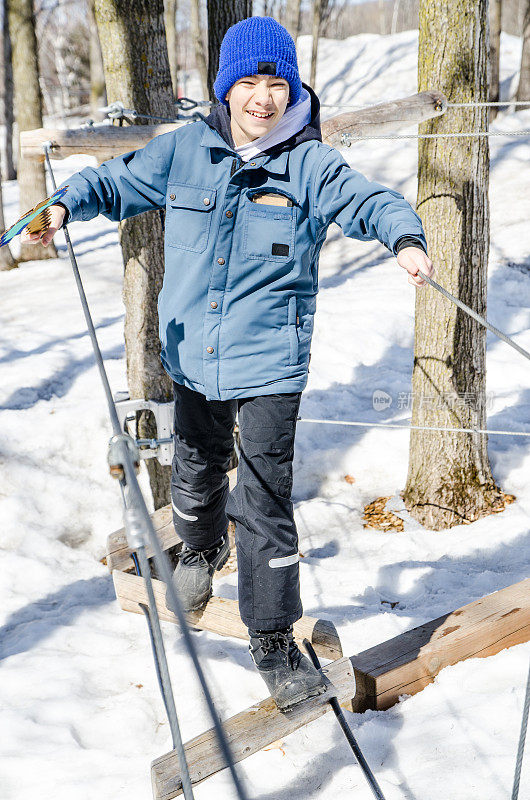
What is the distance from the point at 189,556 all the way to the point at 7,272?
800cm

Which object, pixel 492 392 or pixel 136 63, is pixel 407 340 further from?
pixel 136 63

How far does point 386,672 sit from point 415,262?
1612 mm

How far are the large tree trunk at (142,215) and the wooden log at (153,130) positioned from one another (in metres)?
0.31

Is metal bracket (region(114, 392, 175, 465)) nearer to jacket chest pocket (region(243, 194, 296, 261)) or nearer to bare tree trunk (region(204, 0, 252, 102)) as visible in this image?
jacket chest pocket (region(243, 194, 296, 261))

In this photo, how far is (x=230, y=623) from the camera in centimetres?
288

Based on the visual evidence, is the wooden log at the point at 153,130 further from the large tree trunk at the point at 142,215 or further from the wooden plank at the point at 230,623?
the wooden plank at the point at 230,623

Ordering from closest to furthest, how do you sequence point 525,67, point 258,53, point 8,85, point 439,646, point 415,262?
1. point 415,262
2. point 258,53
3. point 439,646
4. point 8,85
5. point 525,67

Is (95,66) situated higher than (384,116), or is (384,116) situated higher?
(95,66)

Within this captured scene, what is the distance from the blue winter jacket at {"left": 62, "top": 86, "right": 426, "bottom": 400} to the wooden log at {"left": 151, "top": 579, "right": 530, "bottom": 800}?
3.51 ft

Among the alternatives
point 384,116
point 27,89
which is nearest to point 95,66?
point 27,89

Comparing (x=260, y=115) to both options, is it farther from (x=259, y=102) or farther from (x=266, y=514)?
(x=266, y=514)

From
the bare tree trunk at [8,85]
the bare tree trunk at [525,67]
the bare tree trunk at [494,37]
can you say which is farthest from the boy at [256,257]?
the bare tree trunk at [525,67]

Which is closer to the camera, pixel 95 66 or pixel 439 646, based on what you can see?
pixel 439 646

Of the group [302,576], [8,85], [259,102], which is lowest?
[302,576]
